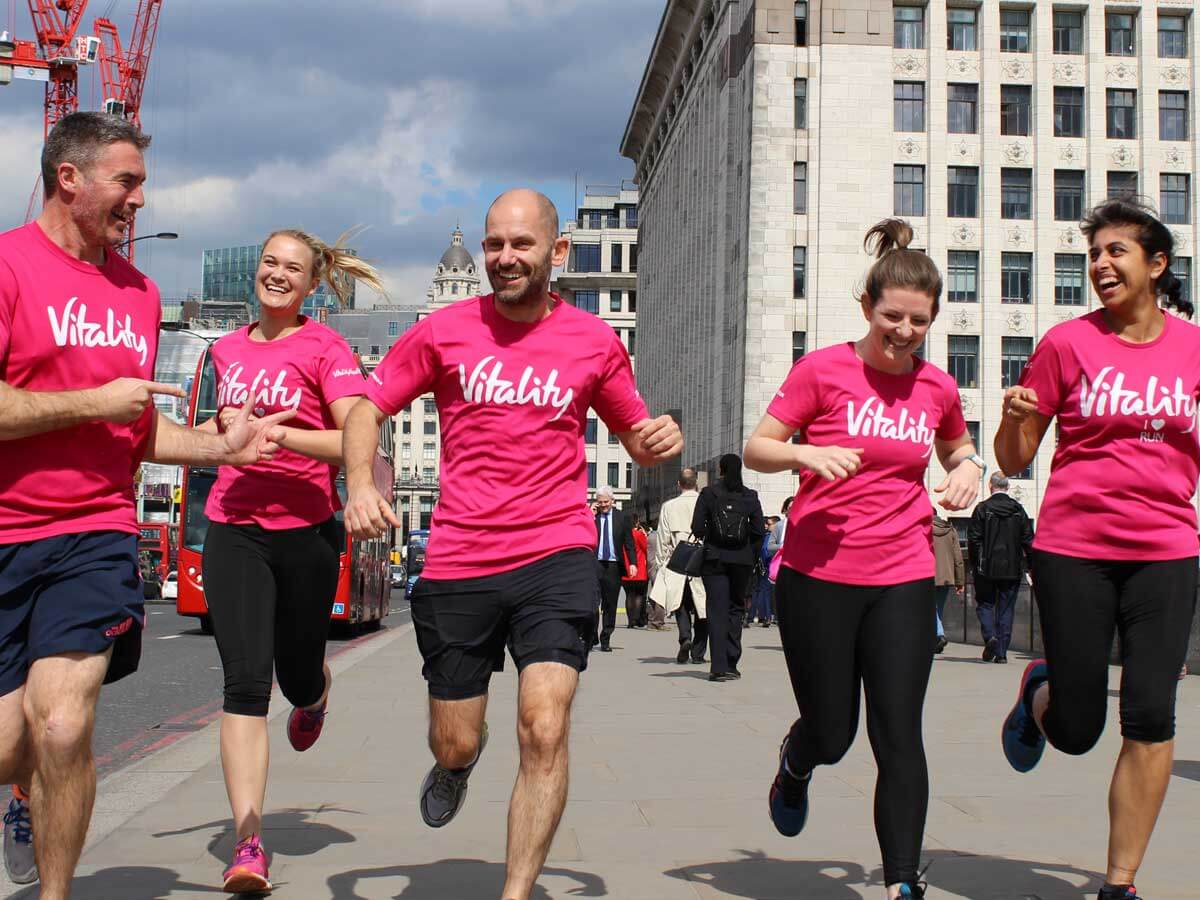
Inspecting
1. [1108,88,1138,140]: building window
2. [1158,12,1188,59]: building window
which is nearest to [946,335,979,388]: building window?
[1108,88,1138,140]: building window

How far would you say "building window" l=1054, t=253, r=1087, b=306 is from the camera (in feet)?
184

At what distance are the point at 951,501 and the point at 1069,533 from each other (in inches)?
14.9

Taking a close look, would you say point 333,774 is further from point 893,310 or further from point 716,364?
point 716,364

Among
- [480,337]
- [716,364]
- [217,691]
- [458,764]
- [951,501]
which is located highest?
[716,364]

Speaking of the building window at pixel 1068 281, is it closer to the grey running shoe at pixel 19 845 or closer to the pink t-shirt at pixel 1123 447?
the pink t-shirt at pixel 1123 447

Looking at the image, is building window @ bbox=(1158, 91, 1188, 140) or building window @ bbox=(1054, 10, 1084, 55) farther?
building window @ bbox=(1054, 10, 1084, 55)

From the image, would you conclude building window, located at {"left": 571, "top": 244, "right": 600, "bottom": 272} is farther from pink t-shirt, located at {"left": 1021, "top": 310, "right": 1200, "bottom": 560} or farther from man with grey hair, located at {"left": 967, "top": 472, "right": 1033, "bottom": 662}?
pink t-shirt, located at {"left": 1021, "top": 310, "right": 1200, "bottom": 560}

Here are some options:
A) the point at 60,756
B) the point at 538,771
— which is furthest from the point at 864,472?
the point at 60,756

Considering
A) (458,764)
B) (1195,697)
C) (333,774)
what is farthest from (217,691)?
(458,764)

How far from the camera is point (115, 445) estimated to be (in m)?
4.20

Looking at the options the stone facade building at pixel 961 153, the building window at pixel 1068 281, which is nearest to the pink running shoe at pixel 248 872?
the stone facade building at pixel 961 153

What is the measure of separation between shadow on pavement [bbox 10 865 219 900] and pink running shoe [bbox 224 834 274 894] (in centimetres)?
13

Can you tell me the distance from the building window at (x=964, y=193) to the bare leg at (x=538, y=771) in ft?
178

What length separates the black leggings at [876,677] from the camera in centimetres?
445
